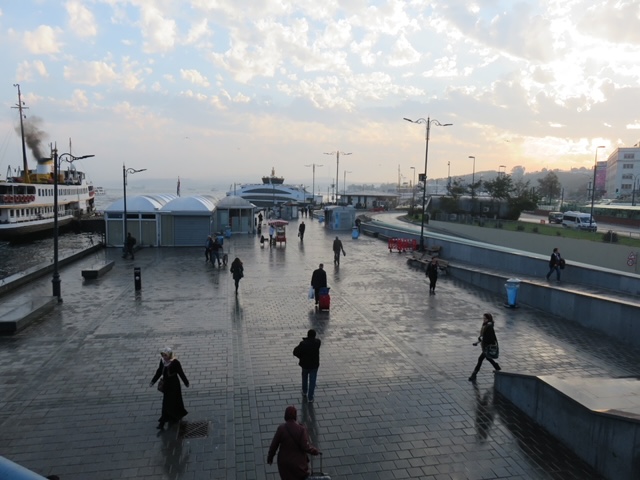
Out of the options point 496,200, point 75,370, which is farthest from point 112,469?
point 496,200

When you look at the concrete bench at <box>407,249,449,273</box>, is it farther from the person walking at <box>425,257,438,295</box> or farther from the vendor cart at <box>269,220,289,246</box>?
the vendor cart at <box>269,220,289,246</box>

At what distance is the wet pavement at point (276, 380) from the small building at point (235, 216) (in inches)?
756

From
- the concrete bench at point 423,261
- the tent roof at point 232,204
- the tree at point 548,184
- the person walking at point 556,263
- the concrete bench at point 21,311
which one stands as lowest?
the concrete bench at point 21,311

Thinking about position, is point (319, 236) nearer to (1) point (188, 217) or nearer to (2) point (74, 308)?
(1) point (188, 217)

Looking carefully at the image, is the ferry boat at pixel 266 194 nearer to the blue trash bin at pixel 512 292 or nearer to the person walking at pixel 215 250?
the person walking at pixel 215 250

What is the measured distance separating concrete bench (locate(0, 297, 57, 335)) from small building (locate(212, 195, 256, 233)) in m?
21.9

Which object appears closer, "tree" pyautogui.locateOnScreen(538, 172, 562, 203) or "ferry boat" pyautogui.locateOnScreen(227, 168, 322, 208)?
"ferry boat" pyautogui.locateOnScreen(227, 168, 322, 208)

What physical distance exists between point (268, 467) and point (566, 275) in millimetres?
14418

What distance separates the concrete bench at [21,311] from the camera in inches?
464

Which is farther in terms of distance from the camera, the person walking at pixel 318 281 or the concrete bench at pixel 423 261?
the concrete bench at pixel 423 261

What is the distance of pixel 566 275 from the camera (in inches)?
683

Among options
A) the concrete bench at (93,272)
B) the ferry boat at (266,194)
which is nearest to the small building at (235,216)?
the concrete bench at (93,272)

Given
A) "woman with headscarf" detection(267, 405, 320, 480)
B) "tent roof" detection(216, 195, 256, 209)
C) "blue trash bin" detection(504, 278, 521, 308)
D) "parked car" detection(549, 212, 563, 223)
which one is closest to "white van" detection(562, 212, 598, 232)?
"parked car" detection(549, 212, 563, 223)

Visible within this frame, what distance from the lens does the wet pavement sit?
21.8ft
